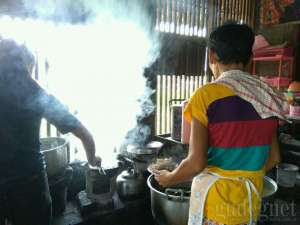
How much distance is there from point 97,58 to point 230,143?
8.43 feet

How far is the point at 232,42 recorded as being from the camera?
1.59 m

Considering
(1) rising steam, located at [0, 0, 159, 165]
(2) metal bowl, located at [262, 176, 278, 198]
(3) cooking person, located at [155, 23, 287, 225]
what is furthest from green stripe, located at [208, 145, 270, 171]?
(1) rising steam, located at [0, 0, 159, 165]

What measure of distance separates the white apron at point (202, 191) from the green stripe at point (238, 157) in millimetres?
77

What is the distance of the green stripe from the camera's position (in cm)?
162

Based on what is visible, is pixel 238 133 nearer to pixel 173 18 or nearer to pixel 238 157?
pixel 238 157

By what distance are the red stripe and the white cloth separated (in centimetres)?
7

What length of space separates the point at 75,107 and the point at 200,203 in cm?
235

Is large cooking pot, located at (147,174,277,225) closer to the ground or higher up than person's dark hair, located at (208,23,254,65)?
closer to the ground

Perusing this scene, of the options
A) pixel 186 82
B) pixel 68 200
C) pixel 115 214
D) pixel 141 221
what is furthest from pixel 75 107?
pixel 186 82

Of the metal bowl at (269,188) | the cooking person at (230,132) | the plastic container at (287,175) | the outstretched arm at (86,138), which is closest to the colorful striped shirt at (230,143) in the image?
the cooking person at (230,132)

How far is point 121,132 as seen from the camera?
419 centimetres

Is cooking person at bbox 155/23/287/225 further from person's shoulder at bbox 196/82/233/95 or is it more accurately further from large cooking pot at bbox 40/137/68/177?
large cooking pot at bbox 40/137/68/177

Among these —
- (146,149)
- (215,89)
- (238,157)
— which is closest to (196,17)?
(146,149)

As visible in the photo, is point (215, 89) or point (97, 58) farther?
point (97, 58)
